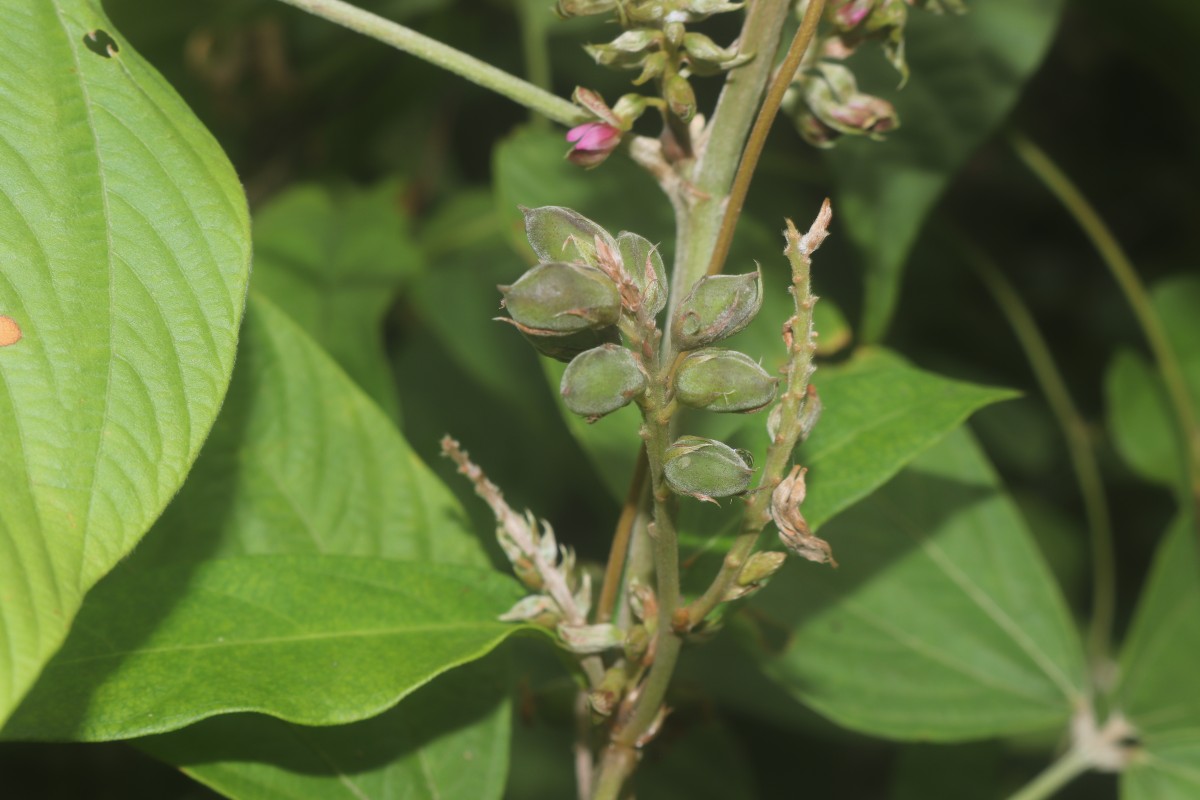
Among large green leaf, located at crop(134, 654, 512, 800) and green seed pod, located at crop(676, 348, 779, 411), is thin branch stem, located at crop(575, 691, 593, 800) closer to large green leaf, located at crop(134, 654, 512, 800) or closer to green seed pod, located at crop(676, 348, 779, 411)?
large green leaf, located at crop(134, 654, 512, 800)

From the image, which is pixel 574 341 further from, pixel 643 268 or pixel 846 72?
pixel 846 72

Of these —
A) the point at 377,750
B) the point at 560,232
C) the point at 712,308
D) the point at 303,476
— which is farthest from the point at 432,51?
the point at 377,750

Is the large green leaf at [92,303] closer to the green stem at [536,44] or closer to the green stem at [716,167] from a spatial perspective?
the green stem at [716,167]

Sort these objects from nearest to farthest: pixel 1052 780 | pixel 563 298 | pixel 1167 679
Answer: pixel 563 298
pixel 1052 780
pixel 1167 679

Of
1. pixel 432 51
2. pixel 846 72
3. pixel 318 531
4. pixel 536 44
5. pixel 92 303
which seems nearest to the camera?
pixel 92 303

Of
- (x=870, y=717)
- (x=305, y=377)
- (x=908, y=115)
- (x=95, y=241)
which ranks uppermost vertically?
(x=95, y=241)


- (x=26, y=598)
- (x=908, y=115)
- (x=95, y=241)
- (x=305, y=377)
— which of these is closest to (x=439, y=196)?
(x=908, y=115)

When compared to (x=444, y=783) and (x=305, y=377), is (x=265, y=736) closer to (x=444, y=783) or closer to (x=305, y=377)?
(x=444, y=783)

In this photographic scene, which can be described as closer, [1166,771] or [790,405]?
[790,405]
